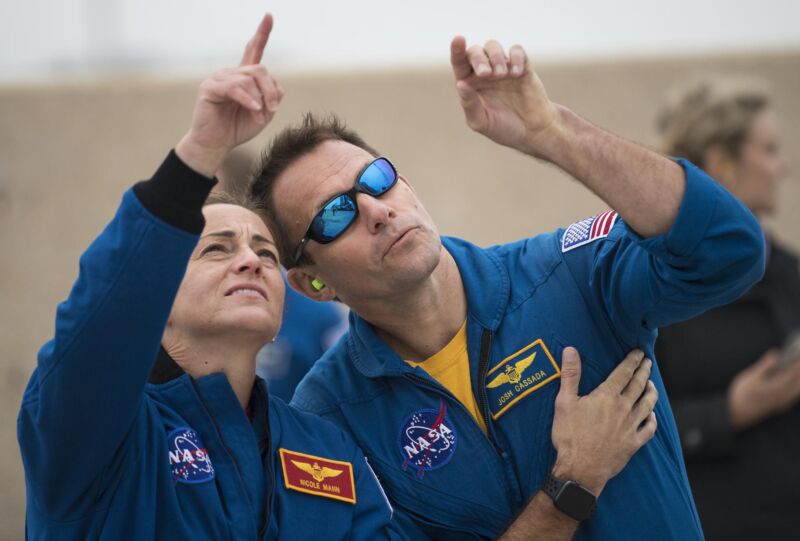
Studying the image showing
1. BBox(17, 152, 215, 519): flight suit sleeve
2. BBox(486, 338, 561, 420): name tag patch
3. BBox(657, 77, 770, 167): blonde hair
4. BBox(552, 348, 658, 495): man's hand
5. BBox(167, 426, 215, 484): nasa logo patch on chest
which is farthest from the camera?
BBox(657, 77, 770, 167): blonde hair

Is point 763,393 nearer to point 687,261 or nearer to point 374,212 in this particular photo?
point 687,261

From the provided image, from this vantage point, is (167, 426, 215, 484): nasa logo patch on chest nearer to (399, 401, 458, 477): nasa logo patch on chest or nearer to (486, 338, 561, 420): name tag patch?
(399, 401, 458, 477): nasa logo patch on chest

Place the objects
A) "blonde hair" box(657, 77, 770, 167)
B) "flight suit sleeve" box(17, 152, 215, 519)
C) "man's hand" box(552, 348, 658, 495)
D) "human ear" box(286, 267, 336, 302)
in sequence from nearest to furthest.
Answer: "flight suit sleeve" box(17, 152, 215, 519) → "man's hand" box(552, 348, 658, 495) → "human ear" box(286, 267, 336, 302) → "blonde hair" box(657, 77, 770, 167)

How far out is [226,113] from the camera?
2.13 metres

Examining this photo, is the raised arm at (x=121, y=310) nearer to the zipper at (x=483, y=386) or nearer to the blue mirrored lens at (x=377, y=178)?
the blue mirrored lens at (x=377, y=178)

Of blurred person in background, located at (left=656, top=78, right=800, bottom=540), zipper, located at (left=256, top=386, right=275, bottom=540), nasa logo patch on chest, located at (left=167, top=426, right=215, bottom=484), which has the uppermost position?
nasa logo patch on chest, located at (left=167, top=426, right=215, bottom=484)

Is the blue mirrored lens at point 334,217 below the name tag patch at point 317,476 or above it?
above

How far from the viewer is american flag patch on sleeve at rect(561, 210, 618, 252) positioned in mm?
2768

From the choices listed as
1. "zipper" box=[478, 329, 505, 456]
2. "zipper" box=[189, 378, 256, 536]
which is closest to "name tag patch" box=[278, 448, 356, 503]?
"zipper" box=[189, 378, 256, 536]

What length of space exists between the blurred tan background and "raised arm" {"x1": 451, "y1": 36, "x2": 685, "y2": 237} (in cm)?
368

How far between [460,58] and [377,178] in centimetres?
52

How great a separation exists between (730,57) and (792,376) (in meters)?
2.89

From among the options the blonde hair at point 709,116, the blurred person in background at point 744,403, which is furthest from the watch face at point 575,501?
the blonde hair at point 709,116

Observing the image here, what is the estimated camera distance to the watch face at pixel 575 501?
2.57 meters
